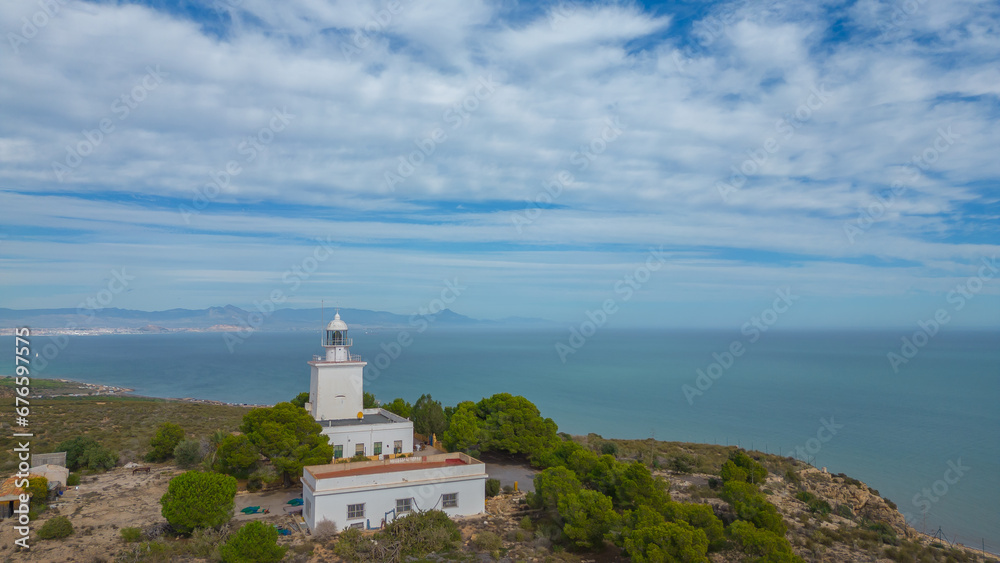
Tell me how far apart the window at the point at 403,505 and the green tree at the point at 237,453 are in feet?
20.8

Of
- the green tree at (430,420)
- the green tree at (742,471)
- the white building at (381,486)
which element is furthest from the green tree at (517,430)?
the green tree at (742,471)

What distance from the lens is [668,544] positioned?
39.7 feet

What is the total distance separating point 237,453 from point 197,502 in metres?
4.44

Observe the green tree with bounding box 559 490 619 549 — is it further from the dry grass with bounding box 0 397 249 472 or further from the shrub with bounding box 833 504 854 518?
the dry grass with bounding box 0 397 249 472

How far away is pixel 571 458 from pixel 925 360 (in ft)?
438

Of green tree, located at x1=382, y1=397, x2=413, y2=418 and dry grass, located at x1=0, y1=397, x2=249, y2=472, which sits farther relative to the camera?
green tree, located at x1=382, y1=397, x2=413, y2=418

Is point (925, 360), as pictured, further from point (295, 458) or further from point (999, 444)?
point (295, 458)

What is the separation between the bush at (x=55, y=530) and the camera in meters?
14.4

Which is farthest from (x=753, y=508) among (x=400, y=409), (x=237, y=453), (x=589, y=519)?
(x=400, y=409)

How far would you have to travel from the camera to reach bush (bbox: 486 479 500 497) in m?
19.4

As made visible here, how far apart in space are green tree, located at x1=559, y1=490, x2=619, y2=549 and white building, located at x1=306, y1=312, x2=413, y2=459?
395 inches

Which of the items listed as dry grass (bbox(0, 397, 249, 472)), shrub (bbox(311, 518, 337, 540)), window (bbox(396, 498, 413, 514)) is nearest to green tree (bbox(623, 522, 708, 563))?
window (bbox(396, 498, 413, 514))

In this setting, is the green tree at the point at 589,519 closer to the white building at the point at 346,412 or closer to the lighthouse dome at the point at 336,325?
the white building at the point at 346,412

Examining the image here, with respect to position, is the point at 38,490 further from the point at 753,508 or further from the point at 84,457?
the point at 753,508
